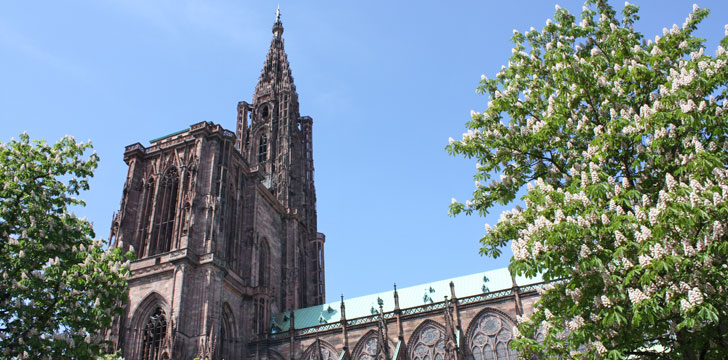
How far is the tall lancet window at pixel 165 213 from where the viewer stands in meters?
38.2

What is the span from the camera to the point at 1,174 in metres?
15.3

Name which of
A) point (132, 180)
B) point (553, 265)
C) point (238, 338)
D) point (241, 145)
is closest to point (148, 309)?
point (238, 338)

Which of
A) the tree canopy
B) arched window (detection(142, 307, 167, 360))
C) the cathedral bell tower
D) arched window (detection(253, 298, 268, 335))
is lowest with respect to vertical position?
the tree canopy

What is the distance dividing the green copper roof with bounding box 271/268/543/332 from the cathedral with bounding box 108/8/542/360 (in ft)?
0.36

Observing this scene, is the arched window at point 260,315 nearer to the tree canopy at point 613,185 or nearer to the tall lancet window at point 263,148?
→ the tall lancet window at point 263,148

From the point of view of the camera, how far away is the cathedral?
1318 inches

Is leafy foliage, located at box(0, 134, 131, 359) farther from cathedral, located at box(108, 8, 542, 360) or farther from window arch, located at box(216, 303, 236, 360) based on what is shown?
window arch, located at box(216, 303, 236, 360)

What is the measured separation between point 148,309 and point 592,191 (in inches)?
1210

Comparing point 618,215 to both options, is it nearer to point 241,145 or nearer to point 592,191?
point 592,191

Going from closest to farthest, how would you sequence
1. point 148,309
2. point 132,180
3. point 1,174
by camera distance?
point 1,174 < point 148,309 < point 132,180

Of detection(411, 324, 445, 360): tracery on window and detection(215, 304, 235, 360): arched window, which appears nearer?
detection(411, 324, 445, 360): tracery on window

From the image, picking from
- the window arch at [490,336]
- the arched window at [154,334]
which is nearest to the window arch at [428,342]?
the window arch at [490,336]

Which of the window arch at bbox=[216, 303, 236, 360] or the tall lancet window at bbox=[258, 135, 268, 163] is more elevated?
the tall lancet window at bbox=[258, 135, 268, 163]

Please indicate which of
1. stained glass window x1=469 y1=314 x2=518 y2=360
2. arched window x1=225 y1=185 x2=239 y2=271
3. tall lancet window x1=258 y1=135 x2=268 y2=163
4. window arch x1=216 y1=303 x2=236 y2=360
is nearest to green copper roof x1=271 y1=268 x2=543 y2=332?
stained glass window x1=469 y1=314 x2=518 y2=360
